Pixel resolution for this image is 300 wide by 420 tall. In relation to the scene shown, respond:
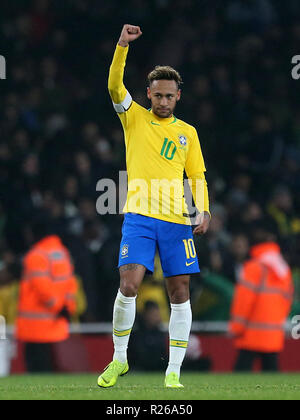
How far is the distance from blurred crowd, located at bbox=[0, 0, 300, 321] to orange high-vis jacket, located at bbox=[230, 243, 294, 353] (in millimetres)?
1243

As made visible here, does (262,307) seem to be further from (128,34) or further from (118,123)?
(118,123)

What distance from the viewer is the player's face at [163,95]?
714 cm

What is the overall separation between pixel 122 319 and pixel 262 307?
4309 millimetres

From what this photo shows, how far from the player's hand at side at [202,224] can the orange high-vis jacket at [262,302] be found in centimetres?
388

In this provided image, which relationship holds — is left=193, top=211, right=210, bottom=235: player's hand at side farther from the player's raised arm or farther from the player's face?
the player's raised arm

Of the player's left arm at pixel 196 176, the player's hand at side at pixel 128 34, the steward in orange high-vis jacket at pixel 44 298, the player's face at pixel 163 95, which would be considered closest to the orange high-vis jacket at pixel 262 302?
the steward in orange high-vis jacket at pixel 44 298

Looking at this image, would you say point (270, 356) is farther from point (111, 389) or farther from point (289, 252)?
point (111, 389)

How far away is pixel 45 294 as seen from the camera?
439 inches

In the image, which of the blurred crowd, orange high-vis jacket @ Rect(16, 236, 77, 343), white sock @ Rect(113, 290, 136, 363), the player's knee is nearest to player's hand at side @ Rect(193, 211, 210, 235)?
the player's knee

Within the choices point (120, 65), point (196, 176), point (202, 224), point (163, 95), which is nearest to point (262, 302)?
point (196, 176)

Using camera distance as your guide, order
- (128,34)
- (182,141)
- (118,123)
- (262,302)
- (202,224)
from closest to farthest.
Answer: (128,34) → (202,224) → (182,141) → (262,302) → (118,123)

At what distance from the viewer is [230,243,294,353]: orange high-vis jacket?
11.0m
